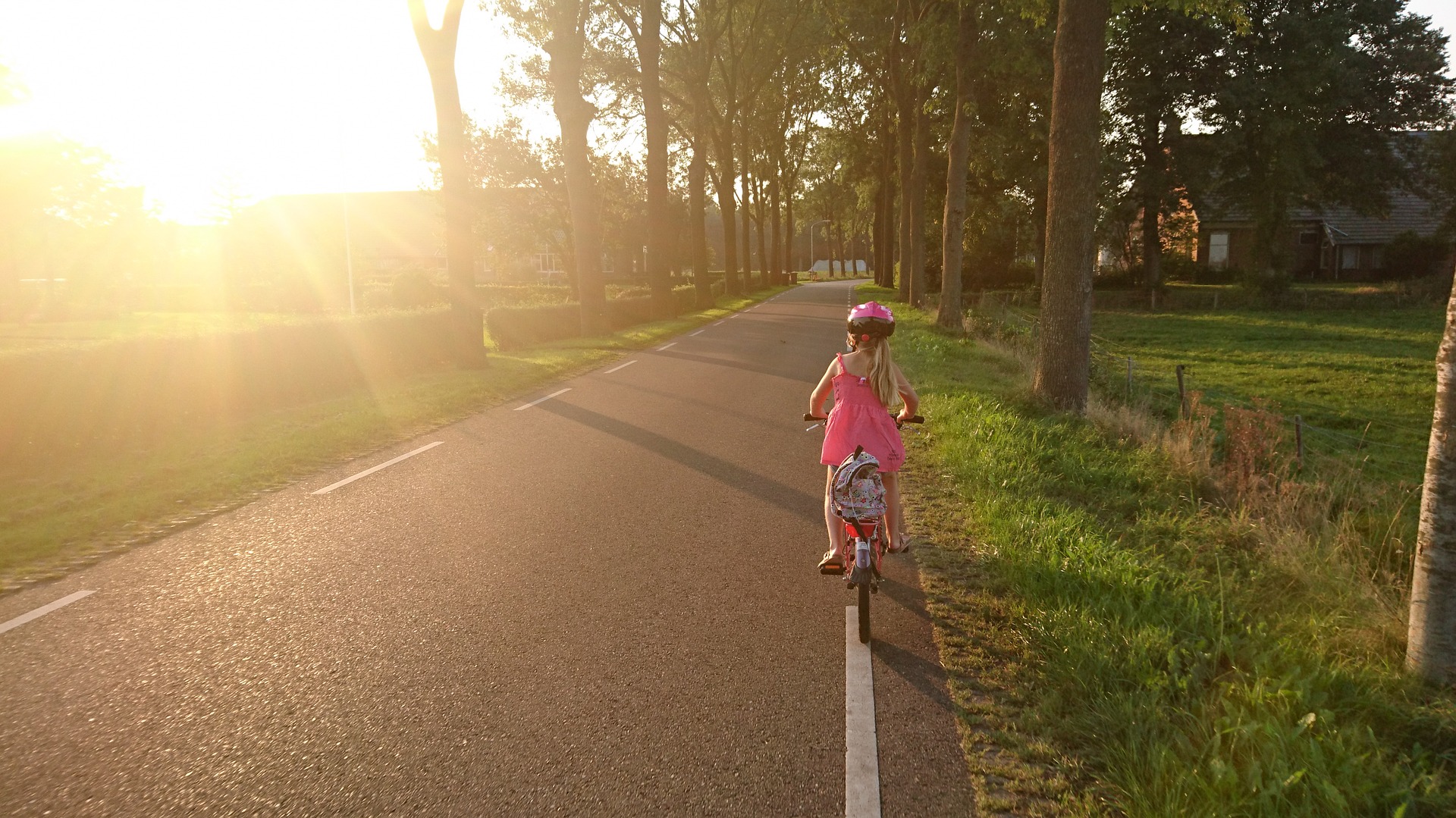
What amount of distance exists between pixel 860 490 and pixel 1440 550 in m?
2.63

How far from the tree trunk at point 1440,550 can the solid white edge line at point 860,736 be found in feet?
8.02

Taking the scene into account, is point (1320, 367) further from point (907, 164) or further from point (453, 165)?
point (453, 165)

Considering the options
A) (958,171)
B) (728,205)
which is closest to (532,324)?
(958,171)

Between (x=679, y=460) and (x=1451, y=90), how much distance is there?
45443 millimetres

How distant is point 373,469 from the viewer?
31.1ft

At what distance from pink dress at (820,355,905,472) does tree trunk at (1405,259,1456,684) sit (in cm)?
246

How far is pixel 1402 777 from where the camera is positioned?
10.1ft

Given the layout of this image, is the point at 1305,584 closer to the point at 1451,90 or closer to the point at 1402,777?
the point at 1402,777

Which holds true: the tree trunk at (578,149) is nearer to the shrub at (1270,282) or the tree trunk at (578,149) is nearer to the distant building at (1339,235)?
the shrub at (1270,282)

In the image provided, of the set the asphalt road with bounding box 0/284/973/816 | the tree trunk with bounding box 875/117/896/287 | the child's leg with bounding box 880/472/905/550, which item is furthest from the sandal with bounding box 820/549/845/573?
the tree trunk with bounding box 875/117/896/287

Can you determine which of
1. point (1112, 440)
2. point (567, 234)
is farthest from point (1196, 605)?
point (567, 234)

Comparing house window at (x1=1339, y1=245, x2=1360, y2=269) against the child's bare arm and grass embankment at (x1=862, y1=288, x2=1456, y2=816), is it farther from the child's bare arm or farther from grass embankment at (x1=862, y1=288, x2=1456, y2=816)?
the child's bare arm

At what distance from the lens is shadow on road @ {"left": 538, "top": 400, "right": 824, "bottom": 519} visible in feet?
25.7

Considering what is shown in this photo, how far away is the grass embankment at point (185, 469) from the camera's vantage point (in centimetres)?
701
